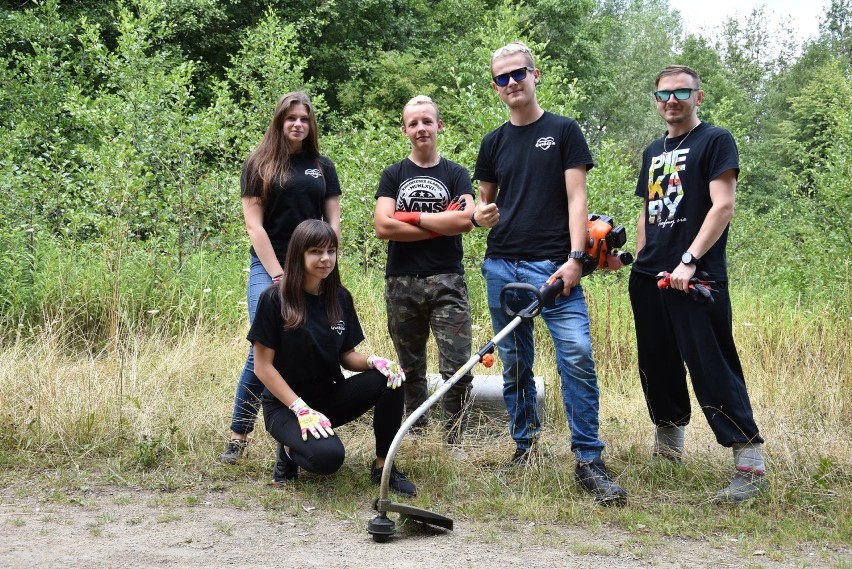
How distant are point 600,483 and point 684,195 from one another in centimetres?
138

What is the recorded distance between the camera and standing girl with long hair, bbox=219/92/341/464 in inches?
178

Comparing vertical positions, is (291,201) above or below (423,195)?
below

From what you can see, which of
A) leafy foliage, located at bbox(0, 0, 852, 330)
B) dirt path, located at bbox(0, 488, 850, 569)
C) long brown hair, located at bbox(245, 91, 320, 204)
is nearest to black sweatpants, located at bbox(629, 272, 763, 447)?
dirt path, located at bbox(0, 488, 850, 569)

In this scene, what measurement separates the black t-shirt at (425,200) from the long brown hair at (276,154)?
51 cm

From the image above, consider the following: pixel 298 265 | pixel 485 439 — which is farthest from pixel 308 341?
pixel 485 439

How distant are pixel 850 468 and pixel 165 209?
622 cm

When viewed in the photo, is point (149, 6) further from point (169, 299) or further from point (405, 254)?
point (405, 254)

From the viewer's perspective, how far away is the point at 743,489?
401 cm

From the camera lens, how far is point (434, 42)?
2116 centimetres

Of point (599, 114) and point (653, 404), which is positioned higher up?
point (599, 114)

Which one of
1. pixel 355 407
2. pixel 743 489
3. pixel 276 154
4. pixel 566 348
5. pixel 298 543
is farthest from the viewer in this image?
pixel 276 154

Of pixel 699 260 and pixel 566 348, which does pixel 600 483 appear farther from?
pixel 699 260

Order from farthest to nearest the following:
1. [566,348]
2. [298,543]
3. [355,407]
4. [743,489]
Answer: [355,407]
[566,348]
[743,489]
[298,543]

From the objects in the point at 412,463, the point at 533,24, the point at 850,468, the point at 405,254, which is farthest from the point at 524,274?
the point at 533,24
